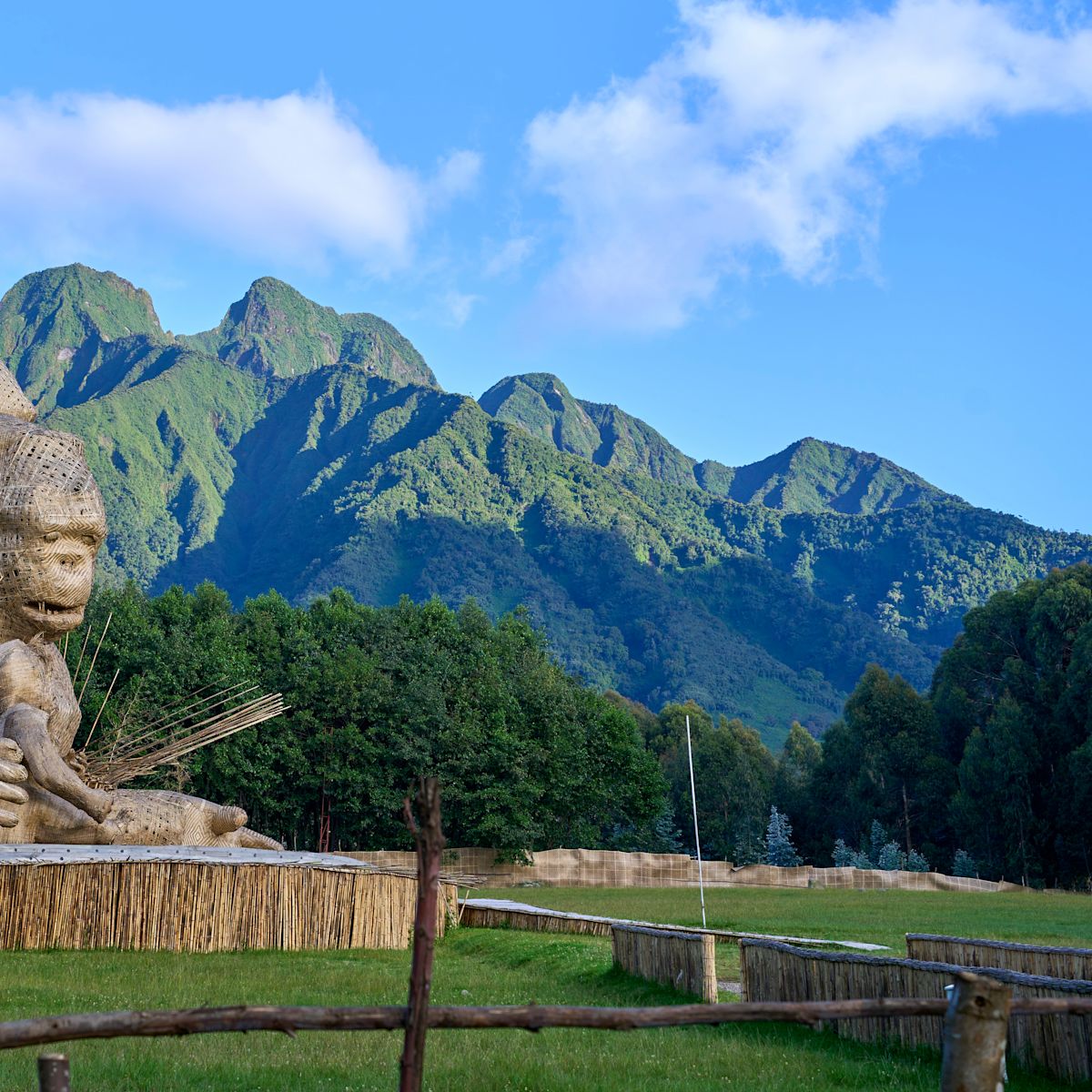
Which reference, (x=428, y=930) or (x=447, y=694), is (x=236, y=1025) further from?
(x=447, y=694)

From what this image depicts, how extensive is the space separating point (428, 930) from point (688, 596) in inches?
5279

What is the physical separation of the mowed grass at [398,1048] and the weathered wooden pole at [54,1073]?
8.32 ft

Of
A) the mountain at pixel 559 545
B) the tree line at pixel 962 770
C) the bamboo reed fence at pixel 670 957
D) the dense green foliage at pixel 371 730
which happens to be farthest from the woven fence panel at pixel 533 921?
the mountain at pixel 559 545

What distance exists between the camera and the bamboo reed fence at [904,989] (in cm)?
758

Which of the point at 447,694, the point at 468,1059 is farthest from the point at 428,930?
the point at 447,694

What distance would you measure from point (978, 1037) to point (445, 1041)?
184 inches

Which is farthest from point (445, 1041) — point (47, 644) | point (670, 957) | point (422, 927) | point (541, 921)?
point (47, 644)

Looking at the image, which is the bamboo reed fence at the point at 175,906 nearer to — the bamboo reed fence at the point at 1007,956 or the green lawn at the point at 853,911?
the green lawn at the point at 853,911

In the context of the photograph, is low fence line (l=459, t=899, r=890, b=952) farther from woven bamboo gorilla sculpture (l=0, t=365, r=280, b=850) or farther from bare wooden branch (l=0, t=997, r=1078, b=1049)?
bare wooden branch (l=0, t=997, r=1078, b=1049)

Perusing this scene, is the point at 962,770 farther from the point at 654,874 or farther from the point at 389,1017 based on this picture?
the point at 389,1017

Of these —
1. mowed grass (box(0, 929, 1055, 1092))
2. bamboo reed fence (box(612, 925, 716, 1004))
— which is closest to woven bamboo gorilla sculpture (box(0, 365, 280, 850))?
mowed grass (box(0, 929, 1055, 1092))

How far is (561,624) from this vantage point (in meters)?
129

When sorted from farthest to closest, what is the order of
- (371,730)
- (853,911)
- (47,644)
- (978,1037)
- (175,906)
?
(371,730), (853,911), (47,644), (175,906), (978,1037)

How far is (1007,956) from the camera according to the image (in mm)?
9469
